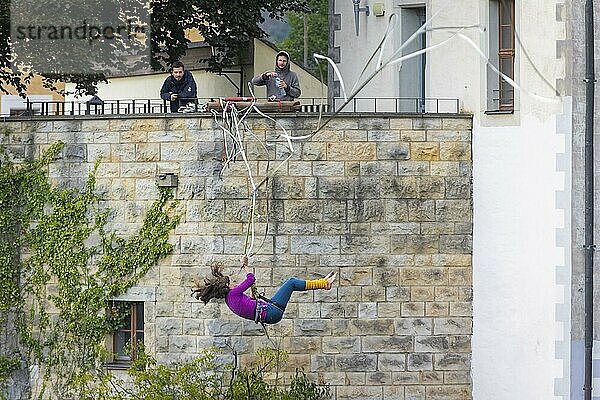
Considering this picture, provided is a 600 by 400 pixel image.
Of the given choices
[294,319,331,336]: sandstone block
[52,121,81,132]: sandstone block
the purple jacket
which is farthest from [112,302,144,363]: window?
the purple jacket

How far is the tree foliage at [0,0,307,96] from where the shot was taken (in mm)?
19031

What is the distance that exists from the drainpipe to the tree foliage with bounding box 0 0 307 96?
269 inches

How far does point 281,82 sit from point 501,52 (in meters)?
2.45

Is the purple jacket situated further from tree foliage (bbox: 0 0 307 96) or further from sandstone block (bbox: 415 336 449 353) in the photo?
tree foliage (bbox: 0 0 307 96)

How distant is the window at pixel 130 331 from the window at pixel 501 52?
4.56 meters

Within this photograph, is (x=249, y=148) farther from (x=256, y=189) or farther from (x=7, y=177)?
(x=7, y=177)

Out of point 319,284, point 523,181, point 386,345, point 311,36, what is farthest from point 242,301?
point 311,36

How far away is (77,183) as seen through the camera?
1552 cm

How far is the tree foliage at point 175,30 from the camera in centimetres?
1903

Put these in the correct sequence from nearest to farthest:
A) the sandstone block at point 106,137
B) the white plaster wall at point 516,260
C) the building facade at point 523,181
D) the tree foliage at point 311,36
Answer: the building facade at point 523,181 → the white plaster wall at point 516,260 → the sandstone block at point 106,137 → the tree foliage at point 311,36

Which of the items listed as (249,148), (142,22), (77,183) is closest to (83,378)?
(77,183)

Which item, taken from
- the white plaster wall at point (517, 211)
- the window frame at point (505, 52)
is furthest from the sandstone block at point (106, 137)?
A: the window frame at point (505, 52)

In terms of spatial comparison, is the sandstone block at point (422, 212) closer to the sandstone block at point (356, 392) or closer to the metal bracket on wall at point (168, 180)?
the sandstone block at point (356, 392)

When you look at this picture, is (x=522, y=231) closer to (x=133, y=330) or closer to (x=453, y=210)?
(x=453, y=210)
